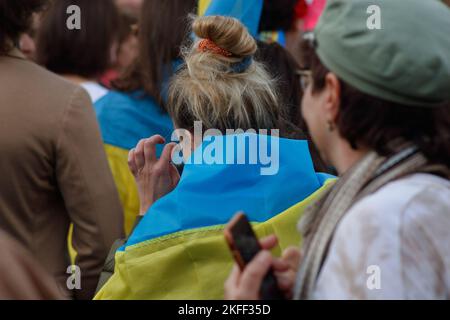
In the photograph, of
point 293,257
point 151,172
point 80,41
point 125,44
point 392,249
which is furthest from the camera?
point 125,44

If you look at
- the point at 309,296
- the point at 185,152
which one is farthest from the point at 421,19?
the point at 185,152

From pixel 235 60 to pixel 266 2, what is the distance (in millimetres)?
1297

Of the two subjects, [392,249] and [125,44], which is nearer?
[392,249]

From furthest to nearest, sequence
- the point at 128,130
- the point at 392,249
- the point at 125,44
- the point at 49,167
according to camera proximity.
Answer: the point at 125,44
the point at 128,130
the point at 49,167
the point at 392,249

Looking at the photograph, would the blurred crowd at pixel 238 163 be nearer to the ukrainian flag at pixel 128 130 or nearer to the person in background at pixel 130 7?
the ukrainian flag at pixel 128 130

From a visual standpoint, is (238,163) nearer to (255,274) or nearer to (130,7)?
(255,274)

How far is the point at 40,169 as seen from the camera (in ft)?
8.86

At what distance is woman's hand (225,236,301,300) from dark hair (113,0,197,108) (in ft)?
6.72

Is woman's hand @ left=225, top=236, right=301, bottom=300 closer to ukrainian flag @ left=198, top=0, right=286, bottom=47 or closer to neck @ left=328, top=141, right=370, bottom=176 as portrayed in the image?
neck @ left=328, top=141, right=370, bottom=176

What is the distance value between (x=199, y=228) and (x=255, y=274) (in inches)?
23.5

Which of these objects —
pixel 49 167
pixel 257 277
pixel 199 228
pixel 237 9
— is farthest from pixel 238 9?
pixel 257 277

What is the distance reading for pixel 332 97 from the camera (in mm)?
1652

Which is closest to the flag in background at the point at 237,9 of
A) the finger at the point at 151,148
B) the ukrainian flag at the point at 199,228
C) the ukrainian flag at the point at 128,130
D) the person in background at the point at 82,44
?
the ukrainian flag at the point at 128,130

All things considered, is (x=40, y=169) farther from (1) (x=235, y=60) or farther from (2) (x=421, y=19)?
(2) (x=421, y=19)
